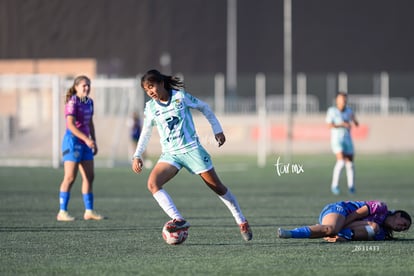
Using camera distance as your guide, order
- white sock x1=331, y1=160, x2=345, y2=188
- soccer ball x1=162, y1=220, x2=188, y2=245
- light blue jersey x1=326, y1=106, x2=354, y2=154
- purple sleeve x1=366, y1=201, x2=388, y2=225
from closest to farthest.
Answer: soccer ball x1=162, y1=220, x2=188, y2=245
purple sleeve x1=366, y1=201, x2=388, y2=225
white sock x1=331, y1=160, x2=345, y2=188
light blue jersey x1=326, y1=106, x2=354, y2=154

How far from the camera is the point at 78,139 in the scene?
15852 millimetres

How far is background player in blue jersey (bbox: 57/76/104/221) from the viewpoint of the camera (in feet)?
51.2

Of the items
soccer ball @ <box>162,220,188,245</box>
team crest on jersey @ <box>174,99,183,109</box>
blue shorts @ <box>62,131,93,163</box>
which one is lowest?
soccer ball @ <box>162,220,188,245</box>

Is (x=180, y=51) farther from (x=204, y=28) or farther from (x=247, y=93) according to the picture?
(x=247, y=93)

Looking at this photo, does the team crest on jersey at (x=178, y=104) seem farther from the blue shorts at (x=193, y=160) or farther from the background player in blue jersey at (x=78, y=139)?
the background player in blue jersey at (x=78, y=139)

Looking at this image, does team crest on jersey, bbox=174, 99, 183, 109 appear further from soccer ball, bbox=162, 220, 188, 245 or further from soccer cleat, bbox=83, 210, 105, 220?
soccer cleat, bbox=83, 210, 105, 220

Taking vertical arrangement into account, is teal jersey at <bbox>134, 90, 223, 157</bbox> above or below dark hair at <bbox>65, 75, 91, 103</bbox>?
below

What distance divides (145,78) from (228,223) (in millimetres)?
3953

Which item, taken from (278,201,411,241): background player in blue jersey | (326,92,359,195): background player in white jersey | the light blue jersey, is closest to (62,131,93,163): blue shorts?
(278,201,411,241): background player in blue jersey

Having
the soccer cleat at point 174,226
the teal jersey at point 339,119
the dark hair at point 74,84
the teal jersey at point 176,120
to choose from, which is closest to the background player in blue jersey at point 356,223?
the soccer cleat at point 174,226

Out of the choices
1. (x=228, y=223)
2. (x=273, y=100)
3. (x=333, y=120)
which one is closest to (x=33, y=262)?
(x=228, y=223)

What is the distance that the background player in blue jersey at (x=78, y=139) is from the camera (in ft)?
51.2

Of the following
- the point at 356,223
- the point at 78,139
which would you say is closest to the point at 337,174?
the point at 78,139

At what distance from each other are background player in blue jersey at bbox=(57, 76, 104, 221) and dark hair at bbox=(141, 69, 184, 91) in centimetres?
348
